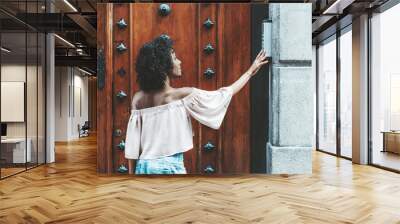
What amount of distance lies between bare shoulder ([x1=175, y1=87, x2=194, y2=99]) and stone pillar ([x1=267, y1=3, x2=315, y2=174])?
1.44 meters

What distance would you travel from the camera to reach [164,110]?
6527 mm

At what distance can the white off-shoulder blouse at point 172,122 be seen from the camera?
655cm

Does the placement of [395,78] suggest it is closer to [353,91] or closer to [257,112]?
[353,91]

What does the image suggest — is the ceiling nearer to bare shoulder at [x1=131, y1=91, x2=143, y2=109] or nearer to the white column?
the white column

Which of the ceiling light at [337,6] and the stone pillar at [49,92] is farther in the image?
the stone pillar at [49,92]

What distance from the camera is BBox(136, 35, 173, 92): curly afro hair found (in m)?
6.57

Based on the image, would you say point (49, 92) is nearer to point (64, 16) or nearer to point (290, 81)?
point (64, 16)

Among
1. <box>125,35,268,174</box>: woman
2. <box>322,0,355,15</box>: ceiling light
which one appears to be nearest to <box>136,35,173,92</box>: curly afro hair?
<box>125,35,268,174</box>: woman

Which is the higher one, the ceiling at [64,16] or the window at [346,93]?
the ceiling at [64,16]

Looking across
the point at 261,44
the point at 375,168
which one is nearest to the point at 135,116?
the point at 261,44

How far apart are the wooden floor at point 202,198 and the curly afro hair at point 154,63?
166 centimetres

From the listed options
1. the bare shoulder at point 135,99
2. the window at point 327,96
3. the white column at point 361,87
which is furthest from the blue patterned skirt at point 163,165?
the window at point 327,96

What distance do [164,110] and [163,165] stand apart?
967 mm

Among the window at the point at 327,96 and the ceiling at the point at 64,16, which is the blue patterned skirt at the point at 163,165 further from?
the window at the point at 327,96
